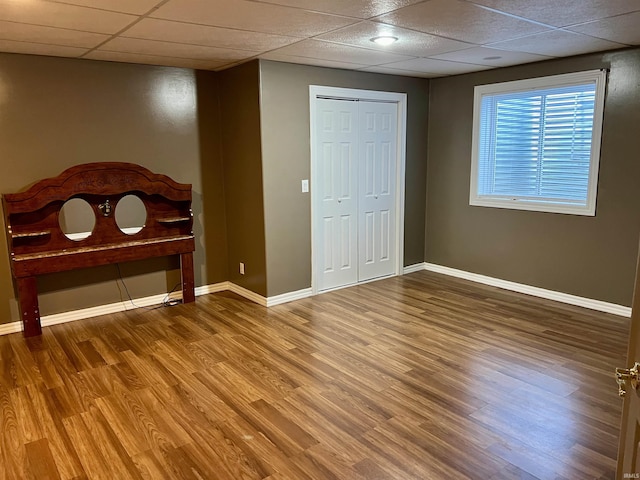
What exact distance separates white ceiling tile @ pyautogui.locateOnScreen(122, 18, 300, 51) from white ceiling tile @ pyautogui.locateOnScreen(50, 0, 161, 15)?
8.9 inches

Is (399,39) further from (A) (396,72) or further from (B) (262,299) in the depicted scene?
(B) (262,299)

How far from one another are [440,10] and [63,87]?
3165 millimetres

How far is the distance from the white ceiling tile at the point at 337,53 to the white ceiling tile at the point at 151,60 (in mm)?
858

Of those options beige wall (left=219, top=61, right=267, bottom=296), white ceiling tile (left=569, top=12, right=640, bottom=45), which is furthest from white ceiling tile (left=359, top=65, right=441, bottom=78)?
white ceiling tile (left=569, top=12, right=640, bottom=45)

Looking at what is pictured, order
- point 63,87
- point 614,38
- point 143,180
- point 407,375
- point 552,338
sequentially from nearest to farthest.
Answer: point 407,375 < point 614,38 < point 552,338 < point 63,87 < point 143,180

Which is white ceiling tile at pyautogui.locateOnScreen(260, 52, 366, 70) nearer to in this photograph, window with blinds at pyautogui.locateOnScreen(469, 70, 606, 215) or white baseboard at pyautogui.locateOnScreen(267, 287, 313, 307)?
window with blinds at pyautogui.locateOnScreen(469, 70, 606, 215)

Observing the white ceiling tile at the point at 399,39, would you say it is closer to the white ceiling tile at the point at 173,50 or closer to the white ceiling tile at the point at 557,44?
the white ceiling tile at the point at 557,44

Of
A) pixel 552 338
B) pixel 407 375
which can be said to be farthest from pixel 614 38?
pixel 407 375

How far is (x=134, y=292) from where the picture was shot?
466 cm

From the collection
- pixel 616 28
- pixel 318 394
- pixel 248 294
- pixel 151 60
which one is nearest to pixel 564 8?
pixel 616 28

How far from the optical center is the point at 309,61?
4.36m

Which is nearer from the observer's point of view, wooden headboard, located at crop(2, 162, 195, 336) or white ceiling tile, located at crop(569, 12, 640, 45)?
white ceiling tile, located at crop(569, 12, 640, 45)

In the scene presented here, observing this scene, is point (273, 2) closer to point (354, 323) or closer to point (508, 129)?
point (354, 323)

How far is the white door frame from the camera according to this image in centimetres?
468
